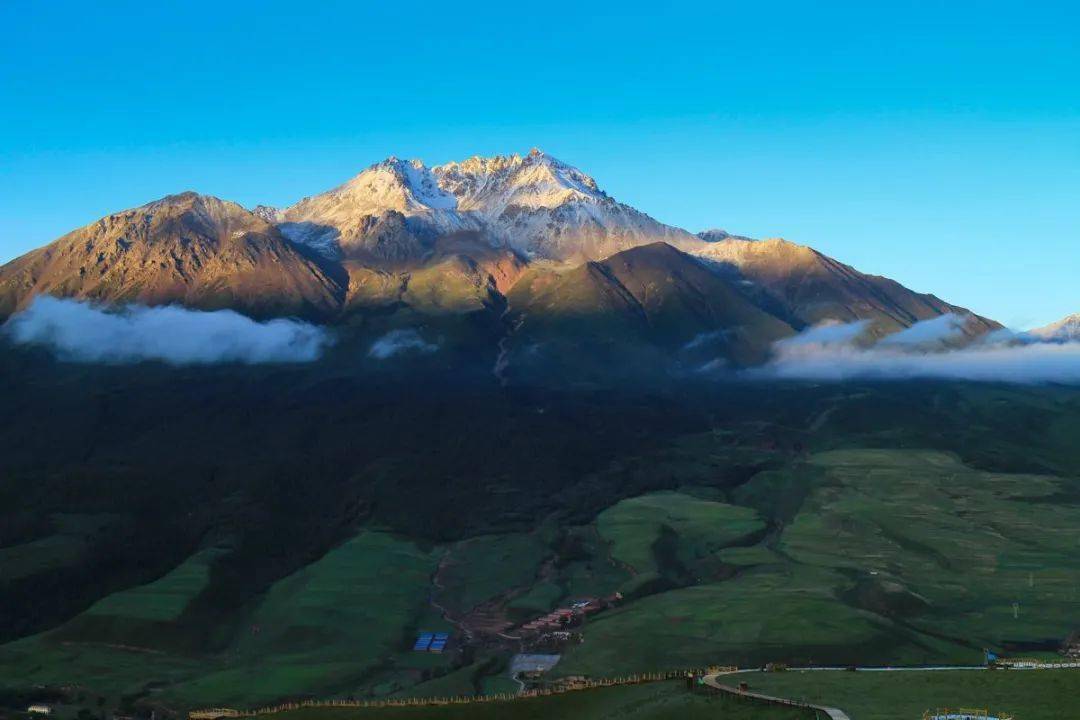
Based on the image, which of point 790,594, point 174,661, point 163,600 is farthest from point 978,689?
point 163,600

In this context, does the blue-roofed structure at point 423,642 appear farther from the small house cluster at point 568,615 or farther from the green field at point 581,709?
the green field at point 581,709

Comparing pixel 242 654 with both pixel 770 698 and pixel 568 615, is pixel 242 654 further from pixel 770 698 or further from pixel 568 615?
pixel 770 698

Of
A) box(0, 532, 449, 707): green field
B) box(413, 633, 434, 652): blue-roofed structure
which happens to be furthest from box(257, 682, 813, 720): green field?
box(413, 633, 434, 652): blue-roofed structure

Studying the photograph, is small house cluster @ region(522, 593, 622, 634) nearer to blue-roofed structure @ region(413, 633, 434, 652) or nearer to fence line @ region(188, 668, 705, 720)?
blue-roofed structure @ region(413, 633, 434, 652)

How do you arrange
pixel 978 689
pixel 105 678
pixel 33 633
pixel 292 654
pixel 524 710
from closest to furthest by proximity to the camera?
pixel 978 689 → pixel 524 710 → pixel 105 678 → pixel 292 654 → pixel 33 633

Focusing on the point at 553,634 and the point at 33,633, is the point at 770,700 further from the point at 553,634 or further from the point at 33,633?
the point at 33,633

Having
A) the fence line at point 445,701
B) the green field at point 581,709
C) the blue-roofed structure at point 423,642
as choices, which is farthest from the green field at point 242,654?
the green field at point 581,709

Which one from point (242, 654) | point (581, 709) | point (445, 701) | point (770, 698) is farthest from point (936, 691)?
point (242, 654)
